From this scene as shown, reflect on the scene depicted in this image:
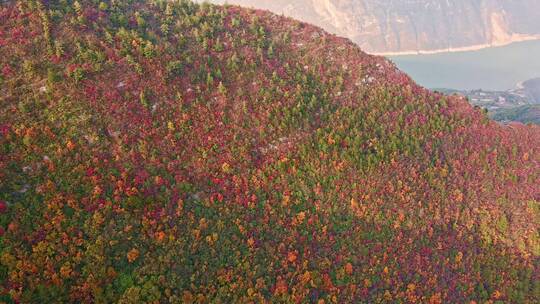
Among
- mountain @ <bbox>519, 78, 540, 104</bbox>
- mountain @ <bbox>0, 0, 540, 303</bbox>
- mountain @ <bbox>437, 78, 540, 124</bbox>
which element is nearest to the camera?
mountain @ <bbox>0, 0, 540, 303</bbox>

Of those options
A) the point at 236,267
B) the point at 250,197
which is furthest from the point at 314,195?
the point at 236,267

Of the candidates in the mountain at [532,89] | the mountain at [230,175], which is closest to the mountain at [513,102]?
the mountain at [532,89]

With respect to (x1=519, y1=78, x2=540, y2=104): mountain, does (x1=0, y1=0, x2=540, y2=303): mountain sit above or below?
above

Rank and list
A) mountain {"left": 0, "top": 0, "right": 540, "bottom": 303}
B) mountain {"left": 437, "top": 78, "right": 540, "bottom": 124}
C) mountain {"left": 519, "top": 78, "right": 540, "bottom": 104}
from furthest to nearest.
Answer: mountain {"left": 519, "top": 78, "right": 540, "bottom": 104}
mountain {"left": 437, "top": 78, "right": 540, "bottom": 124}
mountain {"left": 0, "top": 0, "right": 540, "bottom": 303}

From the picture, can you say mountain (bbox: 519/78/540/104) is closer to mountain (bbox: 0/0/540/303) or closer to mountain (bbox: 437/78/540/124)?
mountain (bbox: 437/78/540/124)

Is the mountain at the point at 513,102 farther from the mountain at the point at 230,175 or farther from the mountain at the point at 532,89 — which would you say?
the mountain at the point at 230,175

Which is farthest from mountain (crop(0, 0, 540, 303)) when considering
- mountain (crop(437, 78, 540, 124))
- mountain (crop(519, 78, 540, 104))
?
mountain (crop(519, 78, 540, 104))

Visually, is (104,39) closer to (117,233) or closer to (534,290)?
(117,233)

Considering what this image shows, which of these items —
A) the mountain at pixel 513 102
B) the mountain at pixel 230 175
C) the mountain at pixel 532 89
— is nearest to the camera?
the mountain at pixel 230 175

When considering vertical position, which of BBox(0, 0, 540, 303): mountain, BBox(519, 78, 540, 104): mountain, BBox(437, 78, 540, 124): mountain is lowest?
BBox(519, 78, 540, 104): mountain
